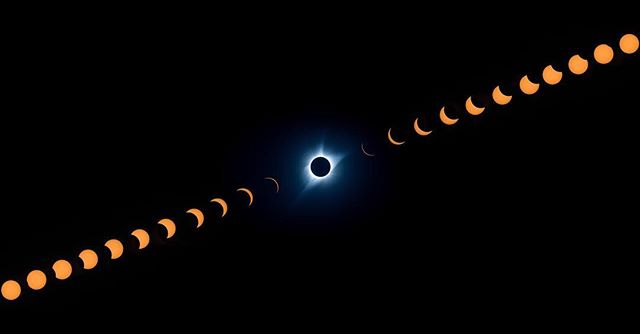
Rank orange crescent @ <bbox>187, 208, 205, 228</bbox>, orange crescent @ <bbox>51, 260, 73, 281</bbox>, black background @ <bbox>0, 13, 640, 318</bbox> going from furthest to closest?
black background @ <bbox>0, 13, 640, 318</bbox> < orange crescent @ <bbox>187, 208, 205, 228</bbox> < orange crescent @ <bbox>51, 260, 73, 281</bbox>

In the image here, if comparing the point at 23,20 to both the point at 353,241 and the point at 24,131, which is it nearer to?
the point at 24,131

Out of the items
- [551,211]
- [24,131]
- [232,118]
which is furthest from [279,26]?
[551,211]

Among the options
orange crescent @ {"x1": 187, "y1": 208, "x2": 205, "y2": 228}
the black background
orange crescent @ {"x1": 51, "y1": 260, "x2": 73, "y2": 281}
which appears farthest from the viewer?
the black background

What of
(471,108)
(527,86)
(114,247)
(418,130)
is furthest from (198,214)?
(527,86)

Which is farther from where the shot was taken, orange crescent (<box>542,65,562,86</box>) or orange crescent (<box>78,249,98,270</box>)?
orange crescent (<box>542,65,562,86</box>)

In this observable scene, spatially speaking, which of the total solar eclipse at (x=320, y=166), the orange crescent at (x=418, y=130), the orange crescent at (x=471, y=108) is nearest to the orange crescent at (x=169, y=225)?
the total solar eclipse at (x=320, y=166)

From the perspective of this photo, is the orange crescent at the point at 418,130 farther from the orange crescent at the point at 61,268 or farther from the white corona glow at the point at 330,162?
the orange crescent at the point at 61,268

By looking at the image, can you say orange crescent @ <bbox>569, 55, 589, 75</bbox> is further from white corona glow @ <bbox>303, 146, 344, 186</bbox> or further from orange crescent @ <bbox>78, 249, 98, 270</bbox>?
orange crescent @ <bbox>78, 249, 98, 270</bbox>

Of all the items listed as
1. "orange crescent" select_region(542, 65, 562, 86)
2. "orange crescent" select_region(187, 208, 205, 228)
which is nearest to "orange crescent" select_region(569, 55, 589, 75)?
"orange crescent" select_region(542, 65, 562, 86)

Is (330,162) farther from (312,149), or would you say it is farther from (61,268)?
(61,268)
